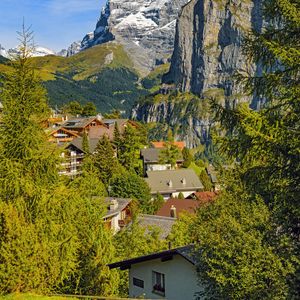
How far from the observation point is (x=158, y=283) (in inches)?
865

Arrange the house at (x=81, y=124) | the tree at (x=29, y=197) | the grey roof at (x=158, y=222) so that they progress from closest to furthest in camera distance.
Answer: the tree at (x=29, y=197), the grey roof at (x=158, y=222), the house at (x=81, y=124)

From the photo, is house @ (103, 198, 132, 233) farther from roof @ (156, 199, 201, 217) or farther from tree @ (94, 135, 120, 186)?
tree @ (94, 135, 120, 186)

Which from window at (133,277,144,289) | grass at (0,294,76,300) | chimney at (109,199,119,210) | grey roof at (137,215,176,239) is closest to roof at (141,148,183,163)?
chimney at (109,199,119,210)

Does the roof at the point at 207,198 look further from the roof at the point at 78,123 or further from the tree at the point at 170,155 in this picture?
the roof at the point at 78,123

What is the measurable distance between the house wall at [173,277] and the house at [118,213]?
940 inches

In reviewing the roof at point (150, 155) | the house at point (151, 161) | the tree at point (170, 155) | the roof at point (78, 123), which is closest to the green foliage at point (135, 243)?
the house at point (151, 161)

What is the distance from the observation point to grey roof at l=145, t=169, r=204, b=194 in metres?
77.0

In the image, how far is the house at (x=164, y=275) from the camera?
20.2m

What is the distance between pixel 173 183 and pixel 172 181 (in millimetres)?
378

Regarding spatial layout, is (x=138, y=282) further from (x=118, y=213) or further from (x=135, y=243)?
(x=118, y=213)

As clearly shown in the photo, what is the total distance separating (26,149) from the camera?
52.5 feet

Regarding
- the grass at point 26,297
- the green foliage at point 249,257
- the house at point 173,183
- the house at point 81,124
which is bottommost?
the house at point 173,183

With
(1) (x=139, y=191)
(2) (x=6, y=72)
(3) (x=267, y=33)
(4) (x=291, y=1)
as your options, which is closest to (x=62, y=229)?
(2) (x=6, y=72)

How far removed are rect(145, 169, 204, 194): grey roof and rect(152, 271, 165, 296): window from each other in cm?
5355
